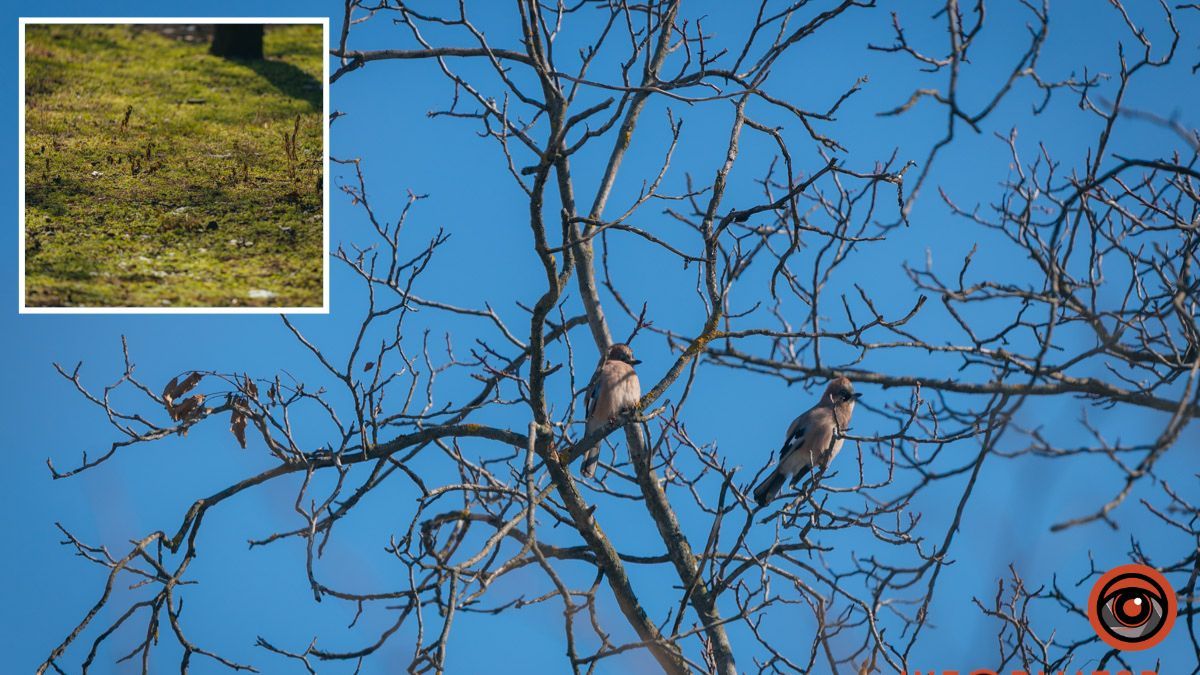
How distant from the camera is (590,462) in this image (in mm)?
5699

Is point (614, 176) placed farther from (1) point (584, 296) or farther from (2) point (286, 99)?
(2) point (286, 99)

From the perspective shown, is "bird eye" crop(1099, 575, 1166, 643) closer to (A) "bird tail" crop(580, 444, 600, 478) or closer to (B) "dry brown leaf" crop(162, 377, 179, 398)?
(A) "bird tail" crop(580, 444, 600, 478)

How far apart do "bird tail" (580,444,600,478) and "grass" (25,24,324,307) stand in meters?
1.51

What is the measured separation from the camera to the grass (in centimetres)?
575

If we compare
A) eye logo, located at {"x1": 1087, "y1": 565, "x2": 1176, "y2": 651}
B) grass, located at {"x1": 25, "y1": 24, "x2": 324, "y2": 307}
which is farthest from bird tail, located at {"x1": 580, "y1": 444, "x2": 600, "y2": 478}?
eye logo, located at {"x1": 1087, "y1": 565, "x2": 1176, "y2": 651}

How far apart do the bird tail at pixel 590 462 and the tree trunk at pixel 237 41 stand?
2911 mm

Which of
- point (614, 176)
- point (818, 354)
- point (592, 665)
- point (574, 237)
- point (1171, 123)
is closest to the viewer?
point (1171, 123)

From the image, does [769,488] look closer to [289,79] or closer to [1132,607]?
[1132,607]

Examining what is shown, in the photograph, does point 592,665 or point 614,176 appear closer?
point 592,665

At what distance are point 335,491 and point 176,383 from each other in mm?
823

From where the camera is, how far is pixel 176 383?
16.1 ft

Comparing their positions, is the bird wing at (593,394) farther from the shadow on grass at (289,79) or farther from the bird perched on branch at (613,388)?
the shadow on grass at (289,79)

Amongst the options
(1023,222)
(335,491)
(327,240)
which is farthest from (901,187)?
(327,240)

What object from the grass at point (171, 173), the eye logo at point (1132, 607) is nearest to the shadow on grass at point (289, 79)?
the grass at point (171, 173)
